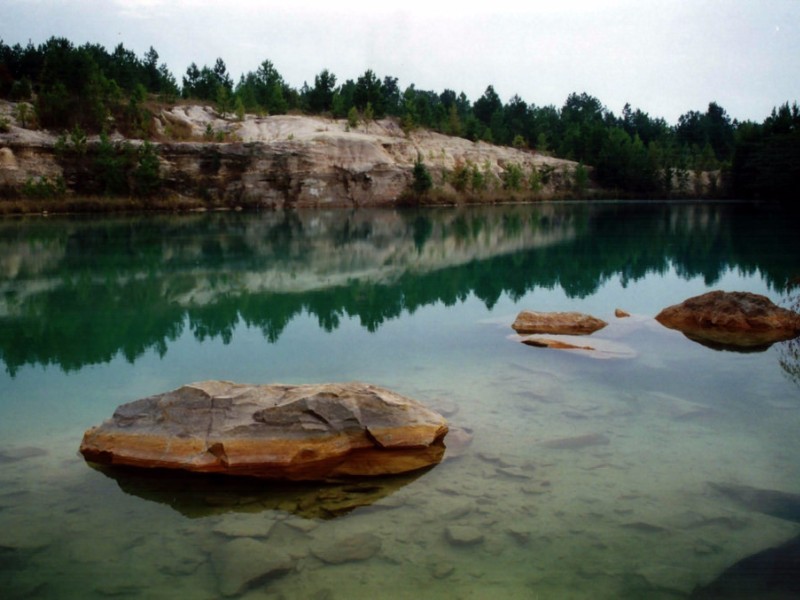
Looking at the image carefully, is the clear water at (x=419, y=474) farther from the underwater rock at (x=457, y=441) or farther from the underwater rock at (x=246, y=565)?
the underwater rock at (x=457, y=441)

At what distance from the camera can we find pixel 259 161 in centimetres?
4959

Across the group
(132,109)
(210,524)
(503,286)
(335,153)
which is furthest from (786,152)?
(210,524)

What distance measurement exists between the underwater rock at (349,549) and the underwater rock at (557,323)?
699 centimetres

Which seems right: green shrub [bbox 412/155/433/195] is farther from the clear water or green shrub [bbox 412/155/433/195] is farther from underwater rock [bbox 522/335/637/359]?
underwater rock [bbox 522/335/637/359]

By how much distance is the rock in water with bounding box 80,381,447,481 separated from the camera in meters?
5.84

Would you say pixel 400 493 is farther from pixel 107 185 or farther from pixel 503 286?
pixel 107 185

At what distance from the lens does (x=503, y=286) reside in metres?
16.6

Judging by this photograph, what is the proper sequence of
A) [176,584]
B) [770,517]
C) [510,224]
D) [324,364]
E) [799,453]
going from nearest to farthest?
[176,584] < [770,517] < [799,453] < [324,364] < [510,224]

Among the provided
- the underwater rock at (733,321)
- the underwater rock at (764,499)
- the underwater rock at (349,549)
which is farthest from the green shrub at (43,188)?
the underwater rock at (764,499)

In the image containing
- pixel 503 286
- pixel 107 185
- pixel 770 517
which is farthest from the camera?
pixel 107 185

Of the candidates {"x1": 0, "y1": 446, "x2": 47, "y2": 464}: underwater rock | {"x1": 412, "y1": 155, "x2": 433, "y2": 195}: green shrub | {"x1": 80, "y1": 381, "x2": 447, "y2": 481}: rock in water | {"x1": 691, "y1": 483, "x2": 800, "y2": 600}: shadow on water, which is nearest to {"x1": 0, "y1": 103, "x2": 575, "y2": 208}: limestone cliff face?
{"x1": 412, "y1": 155, "x2": 433, "y2": 195}: green shrub

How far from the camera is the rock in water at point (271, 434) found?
5.84m

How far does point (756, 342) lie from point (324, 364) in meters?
6.63

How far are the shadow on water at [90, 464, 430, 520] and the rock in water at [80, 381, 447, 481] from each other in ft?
0.33
